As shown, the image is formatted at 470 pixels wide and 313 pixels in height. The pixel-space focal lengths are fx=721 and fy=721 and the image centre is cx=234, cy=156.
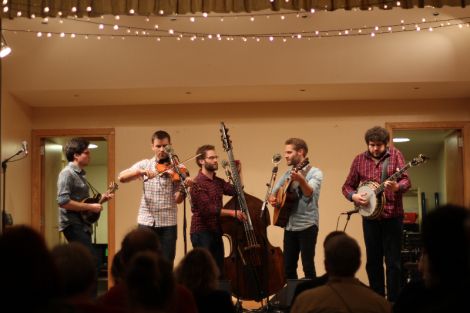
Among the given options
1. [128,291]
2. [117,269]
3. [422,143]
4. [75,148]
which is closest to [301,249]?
[75,148]

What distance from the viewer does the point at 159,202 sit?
627 cm

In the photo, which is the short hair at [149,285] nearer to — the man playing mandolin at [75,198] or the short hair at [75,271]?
the short hair at [75,271]

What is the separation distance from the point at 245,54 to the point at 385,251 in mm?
2706

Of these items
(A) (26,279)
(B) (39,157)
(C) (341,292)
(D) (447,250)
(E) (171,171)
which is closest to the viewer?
(A) (26,279)

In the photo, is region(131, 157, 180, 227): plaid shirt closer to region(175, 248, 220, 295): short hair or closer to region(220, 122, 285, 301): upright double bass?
region(220, 122, 285, 301): upright double bass

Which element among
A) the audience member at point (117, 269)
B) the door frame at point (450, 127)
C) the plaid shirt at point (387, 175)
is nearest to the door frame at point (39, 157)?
the door frame at point (450, 127)

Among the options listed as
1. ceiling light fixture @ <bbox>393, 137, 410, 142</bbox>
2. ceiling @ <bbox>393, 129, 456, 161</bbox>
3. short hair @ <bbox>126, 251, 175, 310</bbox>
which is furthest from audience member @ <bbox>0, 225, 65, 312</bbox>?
ceiling light fixture @ <bbox>393, 137, 410, 142</bbox>

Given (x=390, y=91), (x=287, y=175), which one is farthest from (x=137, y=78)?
(x=390, y=91)

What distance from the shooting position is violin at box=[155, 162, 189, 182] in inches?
241

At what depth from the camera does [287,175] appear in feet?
21.1

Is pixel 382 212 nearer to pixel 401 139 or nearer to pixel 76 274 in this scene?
pixel 76 274

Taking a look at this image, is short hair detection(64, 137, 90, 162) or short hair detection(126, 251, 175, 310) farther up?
short hair detection(64, 137, 90, 162)

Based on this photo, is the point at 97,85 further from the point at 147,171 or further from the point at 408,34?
the point at 408,34

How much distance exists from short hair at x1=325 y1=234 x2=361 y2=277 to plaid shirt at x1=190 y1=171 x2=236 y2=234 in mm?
3010
